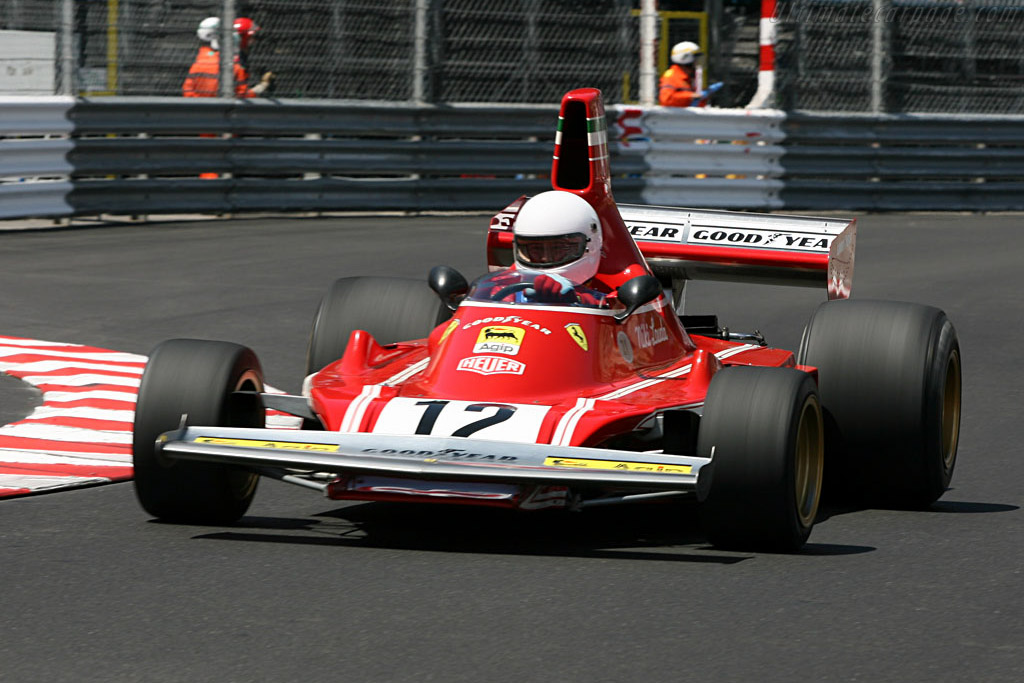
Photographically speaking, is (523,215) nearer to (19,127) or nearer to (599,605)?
(599,605)

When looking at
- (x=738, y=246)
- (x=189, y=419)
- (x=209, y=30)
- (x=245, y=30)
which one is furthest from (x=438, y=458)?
(x=245, y=30)

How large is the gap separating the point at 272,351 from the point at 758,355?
13.7ft

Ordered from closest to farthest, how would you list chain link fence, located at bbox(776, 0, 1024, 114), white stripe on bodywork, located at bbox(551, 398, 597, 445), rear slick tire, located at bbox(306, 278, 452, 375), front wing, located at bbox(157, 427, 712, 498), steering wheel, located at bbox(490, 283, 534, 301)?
front wing, located at bbox(157, 427, 712, 498) → white stripe on bodywork, located at bbox(551, 398, 597, 445) → steering wheel, located at bbox(490, 283, 534, 301) → rear slick tire, located at bbox(306, 278, 452, 375) → chain link fence, located at bbox(776, 0, 1024, 114)

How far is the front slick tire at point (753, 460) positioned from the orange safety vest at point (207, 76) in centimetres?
1294

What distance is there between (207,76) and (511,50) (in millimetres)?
3503

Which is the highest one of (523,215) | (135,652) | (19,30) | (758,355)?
(19,30)

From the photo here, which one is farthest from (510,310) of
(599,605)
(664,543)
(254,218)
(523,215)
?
(254,218)

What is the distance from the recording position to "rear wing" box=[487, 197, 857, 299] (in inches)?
333

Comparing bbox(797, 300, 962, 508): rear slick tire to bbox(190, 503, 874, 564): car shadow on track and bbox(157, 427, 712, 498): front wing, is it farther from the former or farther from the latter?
bbox(157, 427, 712, 498): front wing

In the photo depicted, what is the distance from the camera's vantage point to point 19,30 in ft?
55.7

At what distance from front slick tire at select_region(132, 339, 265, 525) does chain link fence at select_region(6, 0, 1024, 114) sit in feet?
36.8

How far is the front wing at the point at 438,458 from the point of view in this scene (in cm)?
577

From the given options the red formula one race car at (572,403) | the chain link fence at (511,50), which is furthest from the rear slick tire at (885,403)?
the chain link fence at (511,50)

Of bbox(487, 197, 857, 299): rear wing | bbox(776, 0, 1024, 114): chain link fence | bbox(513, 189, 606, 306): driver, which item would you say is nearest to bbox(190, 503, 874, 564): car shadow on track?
bbox(513, 189, 606, 306): driver
